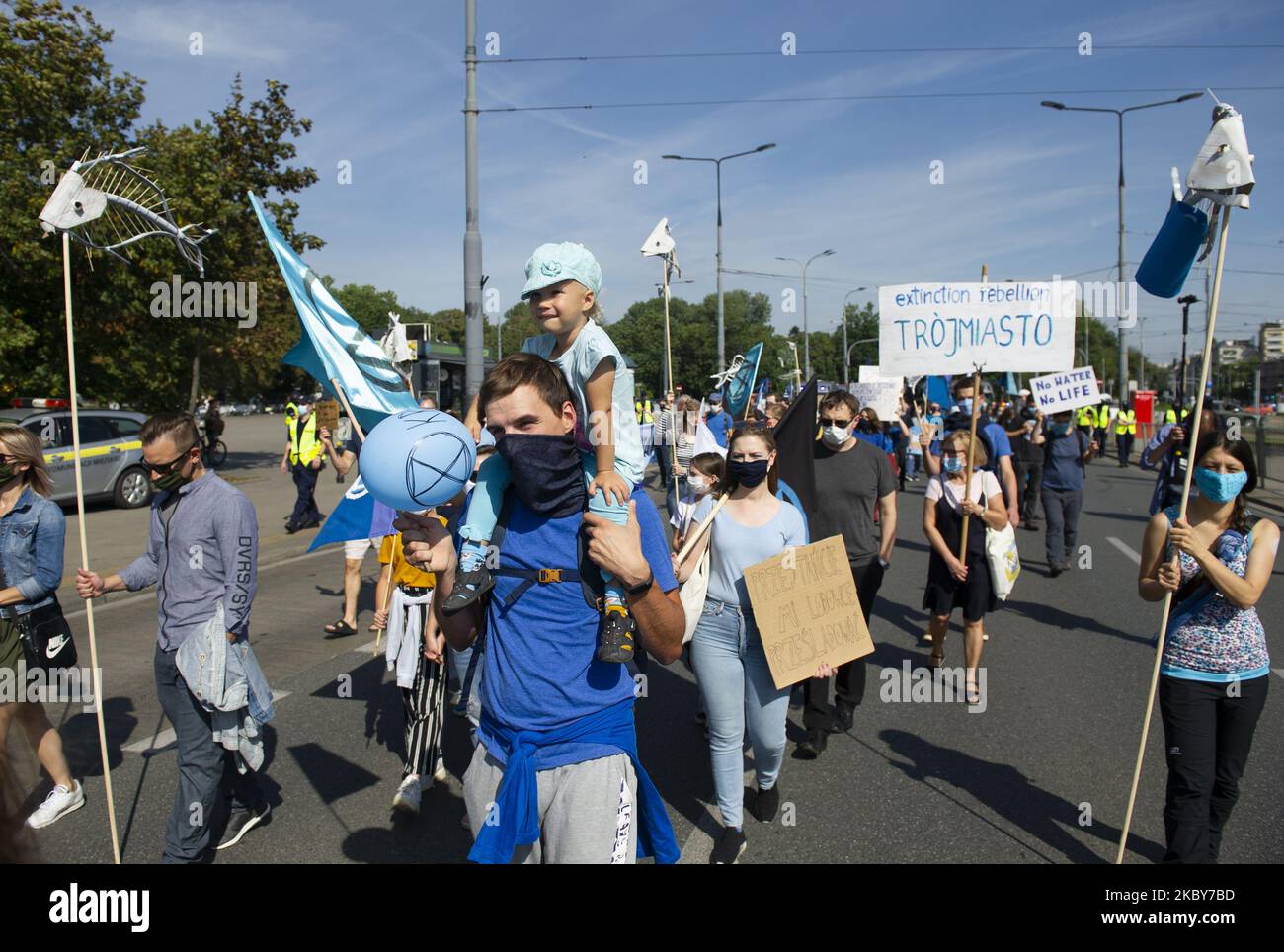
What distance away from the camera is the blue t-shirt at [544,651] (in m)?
2.16

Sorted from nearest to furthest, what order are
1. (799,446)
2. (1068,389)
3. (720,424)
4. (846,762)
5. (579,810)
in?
1. (579,810)
2. (846,762)
3. (799,446)
4. (1068,389)
5. (720,424)

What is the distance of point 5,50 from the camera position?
48.7 ft

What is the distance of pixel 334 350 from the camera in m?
3.41

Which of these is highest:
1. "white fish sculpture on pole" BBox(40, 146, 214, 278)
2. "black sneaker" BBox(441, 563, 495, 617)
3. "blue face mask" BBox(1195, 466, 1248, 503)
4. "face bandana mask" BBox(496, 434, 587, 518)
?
"white fish sculpture on pole" BBox(40, 146, 214, 278)

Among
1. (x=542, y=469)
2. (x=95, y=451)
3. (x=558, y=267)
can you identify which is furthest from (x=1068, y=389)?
(x=95, y=451)

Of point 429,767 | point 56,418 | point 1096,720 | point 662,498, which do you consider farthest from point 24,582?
point 662,498

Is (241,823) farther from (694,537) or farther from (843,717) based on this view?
(843,717)

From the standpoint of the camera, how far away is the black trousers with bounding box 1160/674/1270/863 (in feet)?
10.8

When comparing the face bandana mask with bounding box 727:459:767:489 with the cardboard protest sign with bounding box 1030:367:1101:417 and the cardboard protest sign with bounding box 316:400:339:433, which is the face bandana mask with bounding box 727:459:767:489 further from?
the cardboard protest sign with bounding box 316:400:339:433

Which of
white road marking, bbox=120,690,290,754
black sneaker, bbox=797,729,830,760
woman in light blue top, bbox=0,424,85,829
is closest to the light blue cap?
woman in light blue top, bbox=0,424,85,829

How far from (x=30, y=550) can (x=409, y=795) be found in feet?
6.90

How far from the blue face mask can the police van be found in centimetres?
1485

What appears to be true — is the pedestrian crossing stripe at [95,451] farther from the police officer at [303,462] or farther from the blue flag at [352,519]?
the blue flag at [352,519]
